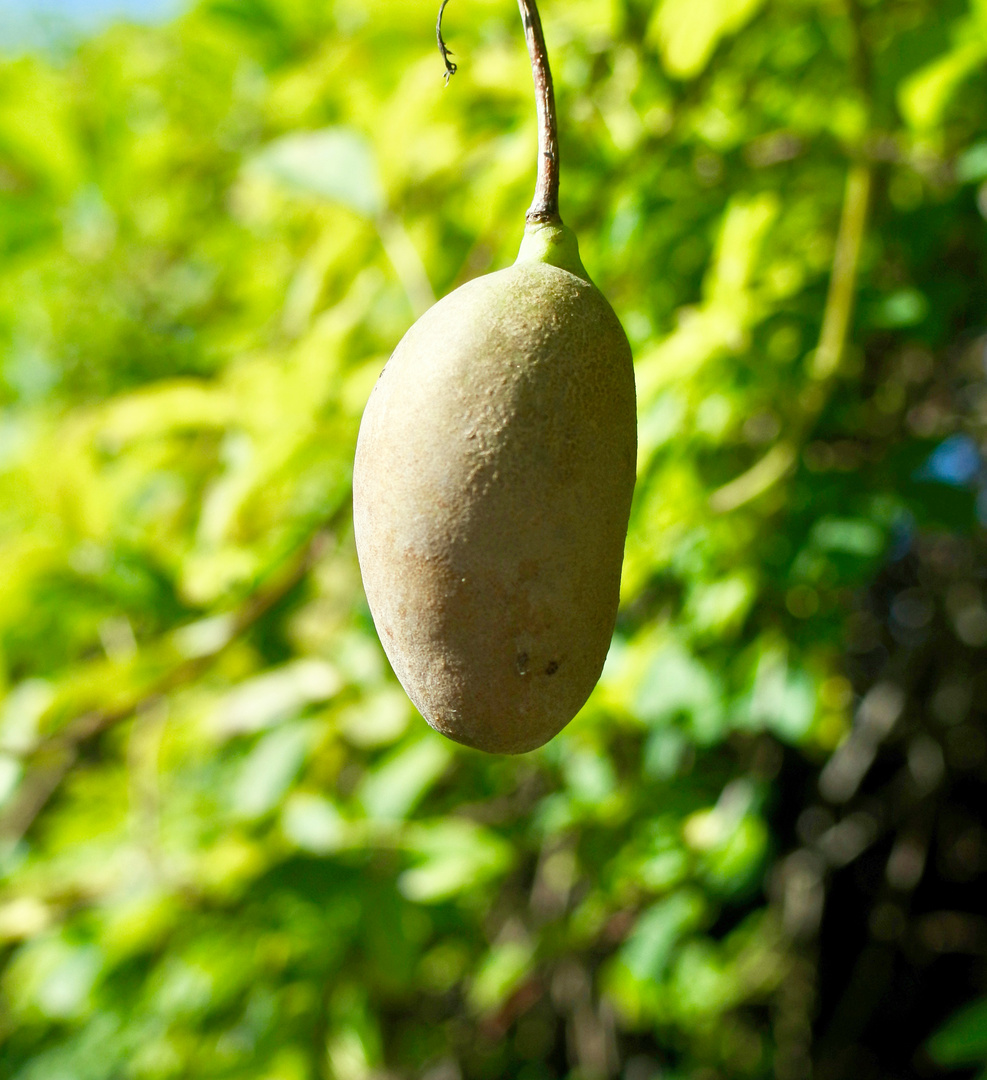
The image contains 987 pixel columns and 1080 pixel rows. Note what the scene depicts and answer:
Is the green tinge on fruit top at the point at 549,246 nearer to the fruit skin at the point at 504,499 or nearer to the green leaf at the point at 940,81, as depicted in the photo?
the fruit skin at the point at 504,499

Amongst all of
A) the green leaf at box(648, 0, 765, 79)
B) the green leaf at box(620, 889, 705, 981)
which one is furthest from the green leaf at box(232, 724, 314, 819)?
the green leaf at box(648, 0, 765, 79)

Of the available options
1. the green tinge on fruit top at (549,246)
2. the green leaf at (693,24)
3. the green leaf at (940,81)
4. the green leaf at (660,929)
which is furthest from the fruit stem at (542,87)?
the green leaf at (660,929)

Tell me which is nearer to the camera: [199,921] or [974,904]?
[199,921]

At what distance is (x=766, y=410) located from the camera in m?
0.76

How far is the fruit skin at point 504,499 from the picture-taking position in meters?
0.25

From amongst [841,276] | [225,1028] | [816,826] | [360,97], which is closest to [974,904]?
[816,826]

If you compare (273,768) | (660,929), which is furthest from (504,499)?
(660,929)

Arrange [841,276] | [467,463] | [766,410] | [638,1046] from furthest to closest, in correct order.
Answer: [638,1046] < [766,410] < [841,276] < [467,463]

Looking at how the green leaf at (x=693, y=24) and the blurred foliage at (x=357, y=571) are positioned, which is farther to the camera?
the blurred foliage at (x=357, y=571)

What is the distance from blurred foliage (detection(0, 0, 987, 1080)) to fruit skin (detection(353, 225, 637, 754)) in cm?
33

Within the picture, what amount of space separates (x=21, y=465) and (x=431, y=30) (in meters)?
0.55

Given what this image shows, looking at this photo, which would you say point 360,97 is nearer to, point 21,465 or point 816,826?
point 21,465

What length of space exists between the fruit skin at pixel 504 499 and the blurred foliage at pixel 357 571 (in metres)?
0.33

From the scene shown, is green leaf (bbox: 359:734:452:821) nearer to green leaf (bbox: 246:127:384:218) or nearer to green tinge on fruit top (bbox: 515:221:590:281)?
green leaf (bbox: 246:127:384:218)
